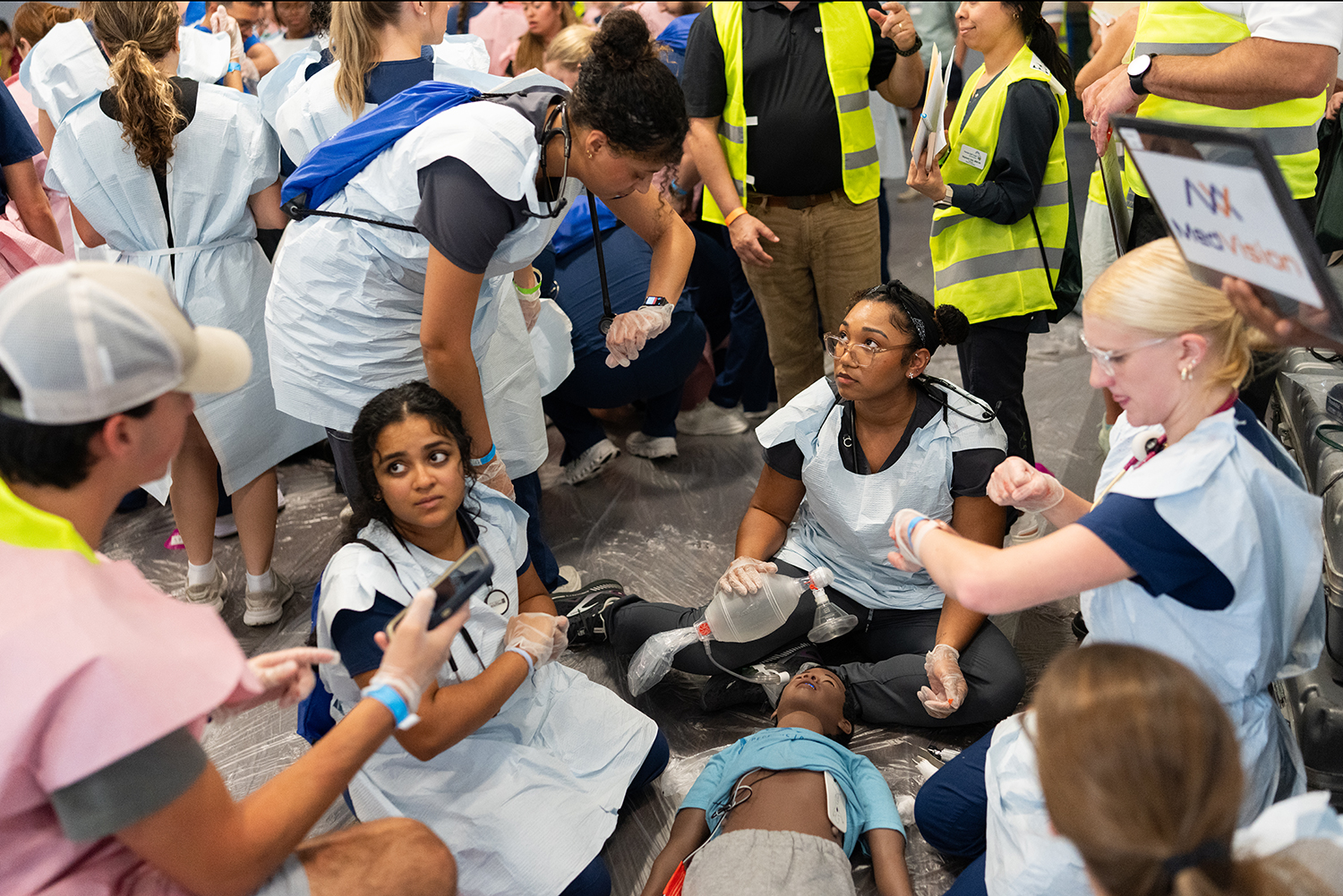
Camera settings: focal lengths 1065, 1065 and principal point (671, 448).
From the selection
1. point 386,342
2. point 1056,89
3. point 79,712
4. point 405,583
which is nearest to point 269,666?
point 79,712

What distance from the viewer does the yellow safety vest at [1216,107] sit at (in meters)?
1.88

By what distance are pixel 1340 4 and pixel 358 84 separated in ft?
5.86

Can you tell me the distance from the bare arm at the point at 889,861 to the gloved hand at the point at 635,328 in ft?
3.62

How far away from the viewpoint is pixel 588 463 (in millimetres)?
3439

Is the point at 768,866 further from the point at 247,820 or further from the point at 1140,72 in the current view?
the point at 1140,72

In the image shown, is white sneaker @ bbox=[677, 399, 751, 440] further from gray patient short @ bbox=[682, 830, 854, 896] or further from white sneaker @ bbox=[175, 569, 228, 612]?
gray patient short @ bbox=[682, 830, 854, 896]

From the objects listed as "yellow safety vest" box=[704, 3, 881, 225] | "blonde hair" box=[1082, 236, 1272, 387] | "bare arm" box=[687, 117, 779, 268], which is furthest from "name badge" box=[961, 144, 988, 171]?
"blonde hair" box=[1082, 236, 1272, 387]

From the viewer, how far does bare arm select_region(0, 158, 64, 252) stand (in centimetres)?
272

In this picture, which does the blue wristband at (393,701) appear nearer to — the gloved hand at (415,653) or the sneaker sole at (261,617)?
the gloved hand at (415,653)

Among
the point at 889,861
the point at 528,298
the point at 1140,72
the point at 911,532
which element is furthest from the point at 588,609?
the point at 1140,72

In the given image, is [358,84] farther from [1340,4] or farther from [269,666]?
[1340,4]

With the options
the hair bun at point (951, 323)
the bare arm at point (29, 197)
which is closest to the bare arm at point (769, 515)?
the hair bun at point (951, 323)

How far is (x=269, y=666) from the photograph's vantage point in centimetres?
→ 139

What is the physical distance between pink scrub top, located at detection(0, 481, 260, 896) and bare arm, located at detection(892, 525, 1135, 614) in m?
0.92
